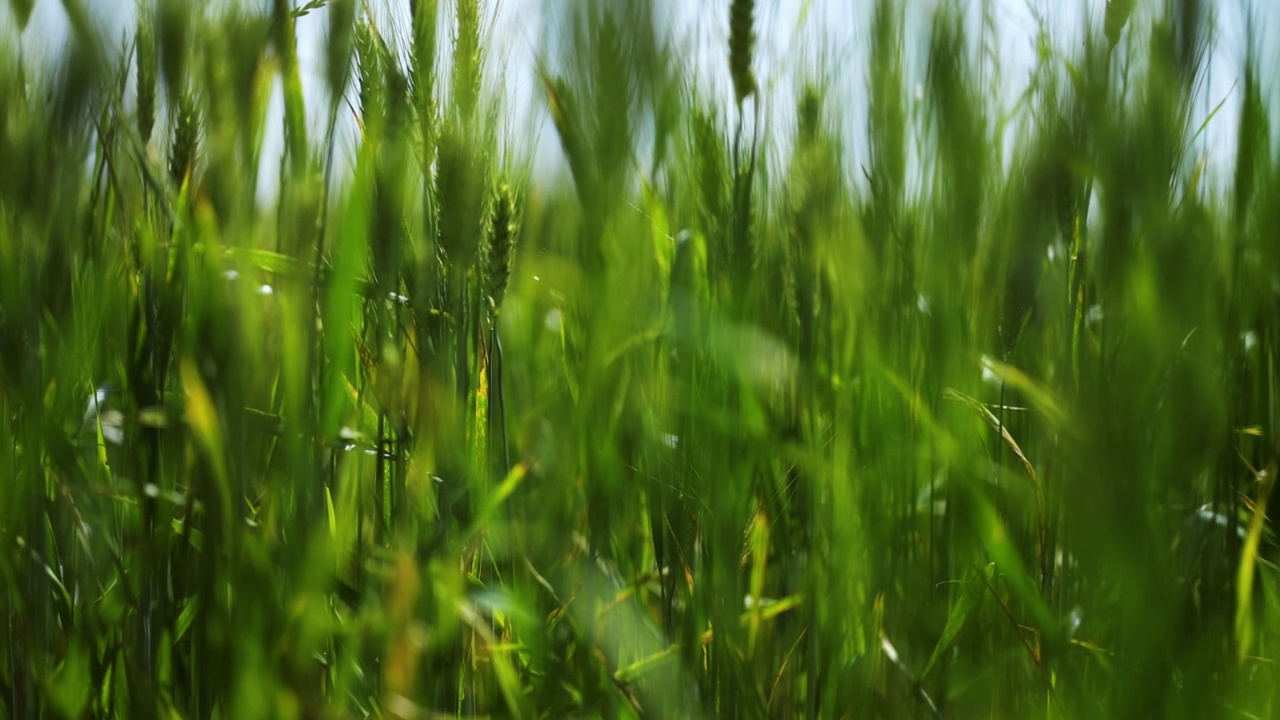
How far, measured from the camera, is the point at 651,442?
1.83 ft

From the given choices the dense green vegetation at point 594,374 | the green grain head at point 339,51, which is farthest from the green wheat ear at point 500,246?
the green grain head at point 339,51

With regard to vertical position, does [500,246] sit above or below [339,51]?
below

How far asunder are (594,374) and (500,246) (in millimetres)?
85

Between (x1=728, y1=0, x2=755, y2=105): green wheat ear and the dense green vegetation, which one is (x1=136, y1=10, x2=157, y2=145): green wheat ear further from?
(x1=728, y1=0, x2=755, y2=105): green wheat ear

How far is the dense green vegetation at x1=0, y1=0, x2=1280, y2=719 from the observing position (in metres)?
0.44

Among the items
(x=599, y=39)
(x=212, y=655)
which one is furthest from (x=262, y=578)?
(x=599, y=39)

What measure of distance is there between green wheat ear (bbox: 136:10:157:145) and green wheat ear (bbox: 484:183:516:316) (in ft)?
0.62

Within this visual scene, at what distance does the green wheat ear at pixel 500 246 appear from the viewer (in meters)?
0.50

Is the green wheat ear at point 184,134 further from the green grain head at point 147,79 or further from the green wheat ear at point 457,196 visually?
the green wheat ear at point 457,196

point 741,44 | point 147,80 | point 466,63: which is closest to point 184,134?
point 147,80

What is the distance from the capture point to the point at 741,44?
1.81 ft

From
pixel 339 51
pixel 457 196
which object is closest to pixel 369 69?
pixel 339 51

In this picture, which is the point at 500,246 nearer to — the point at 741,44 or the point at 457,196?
A: the point at 457,196

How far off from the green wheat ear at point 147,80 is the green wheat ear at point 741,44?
32 cm
